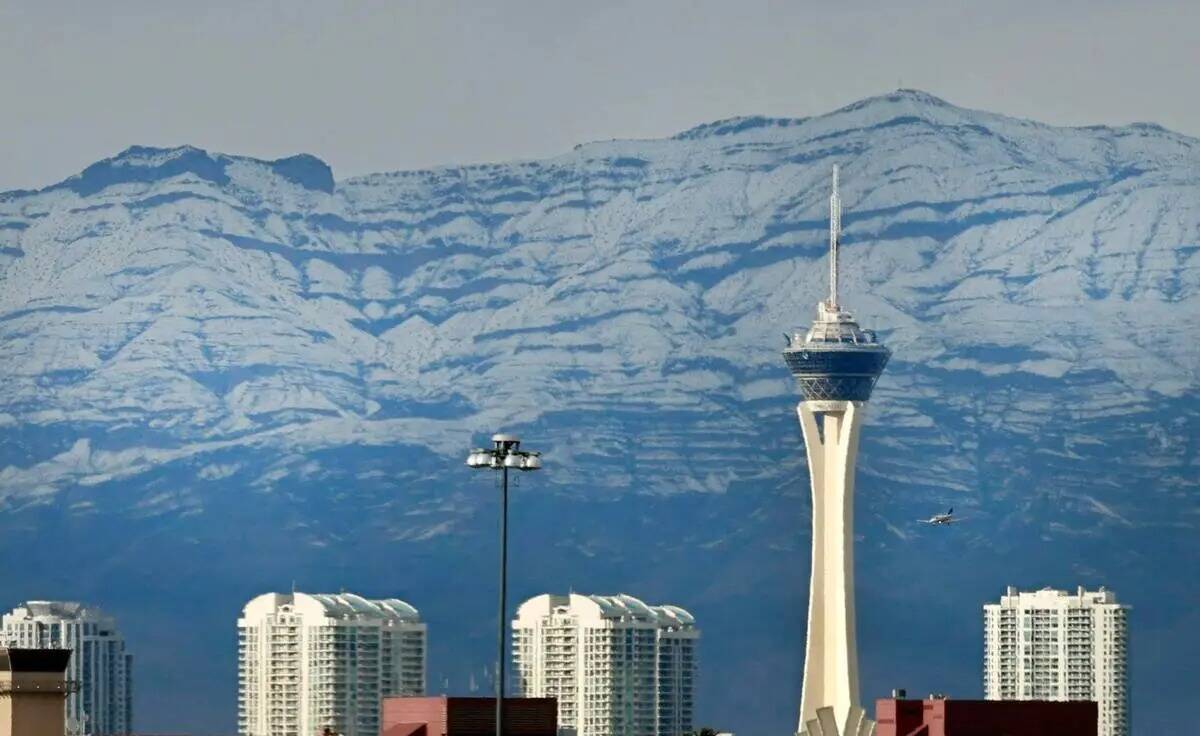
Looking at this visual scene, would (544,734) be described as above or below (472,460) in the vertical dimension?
below

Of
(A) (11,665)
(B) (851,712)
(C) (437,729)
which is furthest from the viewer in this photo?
(C) (437,729)

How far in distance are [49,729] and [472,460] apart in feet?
117

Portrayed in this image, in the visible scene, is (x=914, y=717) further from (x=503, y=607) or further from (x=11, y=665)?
(x=11, y=665)

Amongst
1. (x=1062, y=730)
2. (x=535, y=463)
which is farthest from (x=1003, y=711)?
(x=535, y=463)

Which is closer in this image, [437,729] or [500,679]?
[500,679]

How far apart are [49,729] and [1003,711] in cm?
5770

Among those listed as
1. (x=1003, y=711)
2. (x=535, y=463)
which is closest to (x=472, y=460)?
(x=535, y=463)

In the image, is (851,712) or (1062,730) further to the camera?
(1062,730)

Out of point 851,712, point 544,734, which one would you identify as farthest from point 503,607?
point 544,734

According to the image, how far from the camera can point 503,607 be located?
110938 mm

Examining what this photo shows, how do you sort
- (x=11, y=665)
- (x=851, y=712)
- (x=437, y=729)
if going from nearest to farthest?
(x=11, y=665)
(x=851, y=712)
(x=437, y=729)

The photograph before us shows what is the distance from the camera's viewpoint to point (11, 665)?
78188 millimetres

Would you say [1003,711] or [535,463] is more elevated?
[535,463]

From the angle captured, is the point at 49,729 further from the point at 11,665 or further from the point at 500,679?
the point at 500,679
